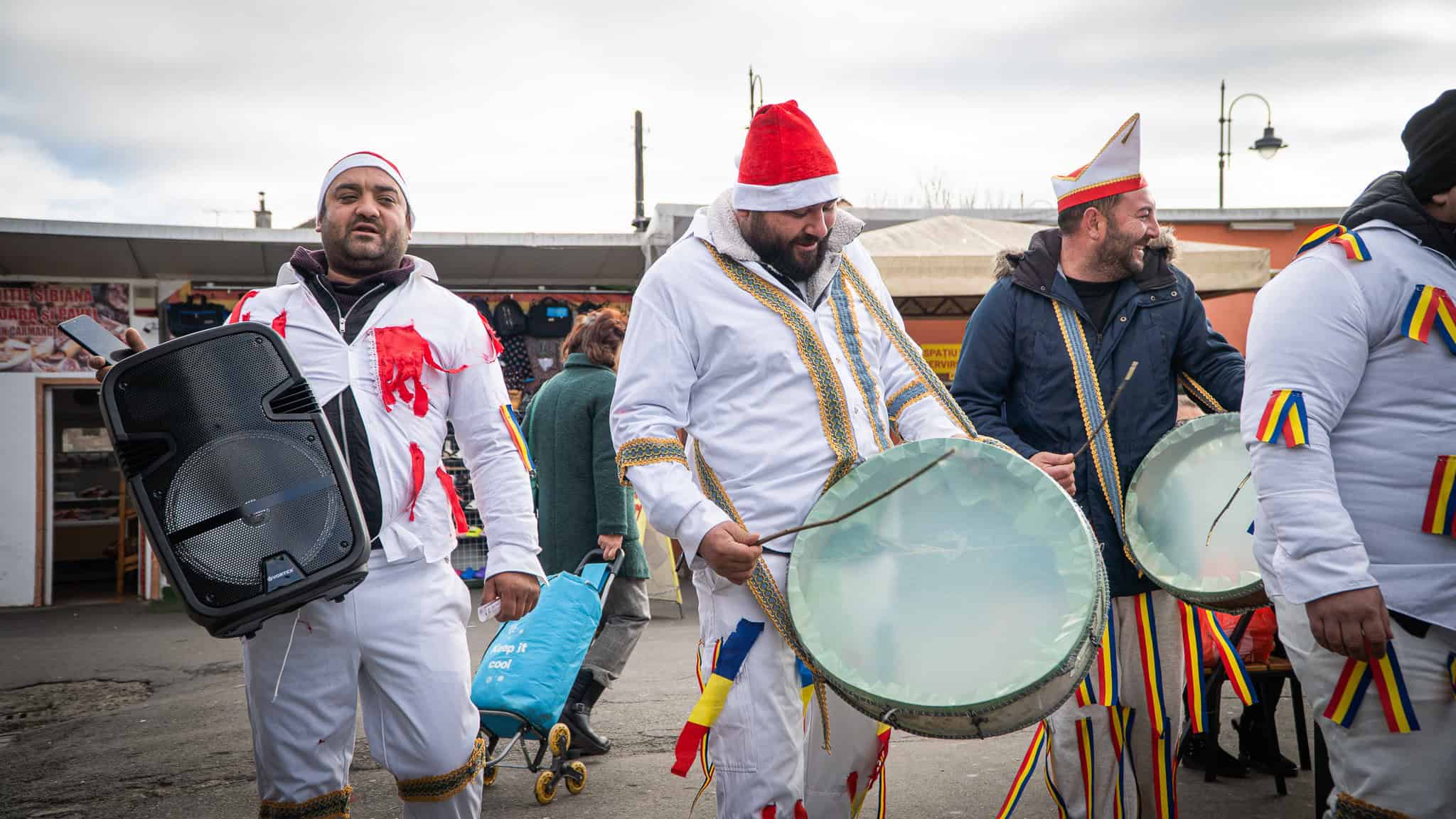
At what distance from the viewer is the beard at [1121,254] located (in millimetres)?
3328

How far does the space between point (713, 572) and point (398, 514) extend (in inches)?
32.1

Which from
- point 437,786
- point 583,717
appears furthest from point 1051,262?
point 583,717

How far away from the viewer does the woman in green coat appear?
16.5 feet

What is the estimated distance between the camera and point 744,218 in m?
2.82

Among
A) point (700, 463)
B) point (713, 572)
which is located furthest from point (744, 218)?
point (713, 572)

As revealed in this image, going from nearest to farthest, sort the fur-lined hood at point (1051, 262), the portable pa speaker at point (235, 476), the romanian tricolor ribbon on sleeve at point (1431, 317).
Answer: the romanian tricolor ribbon on sleeve at point (1431, 317) → the portable pa speaker at point (235, 476) → the fur-lined hood at point (1051, 262)

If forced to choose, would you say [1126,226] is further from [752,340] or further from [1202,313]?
[752,340]

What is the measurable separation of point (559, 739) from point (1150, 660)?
2277 mm

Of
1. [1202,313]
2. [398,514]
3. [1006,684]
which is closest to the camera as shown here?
[1006,684]

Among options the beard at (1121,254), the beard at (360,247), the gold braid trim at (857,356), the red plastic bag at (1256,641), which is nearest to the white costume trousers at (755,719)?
the gold braid trim at (857,356)

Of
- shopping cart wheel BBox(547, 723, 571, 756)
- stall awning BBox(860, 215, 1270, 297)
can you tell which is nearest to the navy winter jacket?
shopping cart wheel BBox(547, 723, 571, 756)

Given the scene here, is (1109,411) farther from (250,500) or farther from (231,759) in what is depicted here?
(231,759)

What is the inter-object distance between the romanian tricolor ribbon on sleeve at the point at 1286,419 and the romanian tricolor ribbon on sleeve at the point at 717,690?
44.9 inches

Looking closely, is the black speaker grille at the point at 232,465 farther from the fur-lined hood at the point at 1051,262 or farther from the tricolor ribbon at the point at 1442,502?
the tricolor ribbon at the point at 1442,502
